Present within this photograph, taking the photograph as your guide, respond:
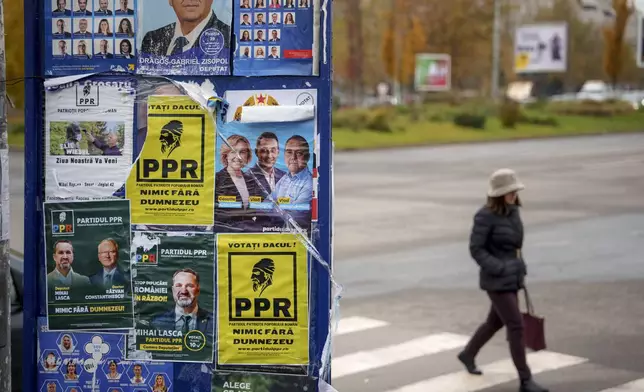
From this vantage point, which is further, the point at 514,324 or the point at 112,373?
the point at 514,324

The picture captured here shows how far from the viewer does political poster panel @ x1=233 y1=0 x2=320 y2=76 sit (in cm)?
426

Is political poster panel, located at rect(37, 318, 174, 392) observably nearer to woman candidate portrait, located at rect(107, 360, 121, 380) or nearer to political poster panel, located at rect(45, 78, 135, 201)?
woman candidate portrait, located at rect(107, 360, 121, 380)

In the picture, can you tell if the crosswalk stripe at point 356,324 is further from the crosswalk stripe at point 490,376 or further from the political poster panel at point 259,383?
the political poster panel at point 259,383

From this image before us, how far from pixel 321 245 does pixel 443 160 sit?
91.8 feet

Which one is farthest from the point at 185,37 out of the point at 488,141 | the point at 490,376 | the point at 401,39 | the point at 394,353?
the point at 401,39

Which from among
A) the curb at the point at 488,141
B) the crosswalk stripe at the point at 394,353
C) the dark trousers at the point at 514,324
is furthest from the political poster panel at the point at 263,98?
the curb at the point at 488,141

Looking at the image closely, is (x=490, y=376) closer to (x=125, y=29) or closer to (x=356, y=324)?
(x=356, y=324)

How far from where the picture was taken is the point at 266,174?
4316 mm

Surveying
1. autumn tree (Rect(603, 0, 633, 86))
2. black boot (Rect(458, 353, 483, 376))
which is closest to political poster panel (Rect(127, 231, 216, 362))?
black boot (Rect(458, 353, 483, 376))

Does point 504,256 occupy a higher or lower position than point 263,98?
lower

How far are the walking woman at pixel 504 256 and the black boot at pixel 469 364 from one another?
567mm

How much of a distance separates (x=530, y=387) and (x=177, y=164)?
14.5ft

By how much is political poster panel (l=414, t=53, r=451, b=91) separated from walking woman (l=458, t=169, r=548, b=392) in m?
50.9

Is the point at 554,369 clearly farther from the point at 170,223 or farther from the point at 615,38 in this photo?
the point at 615,38
